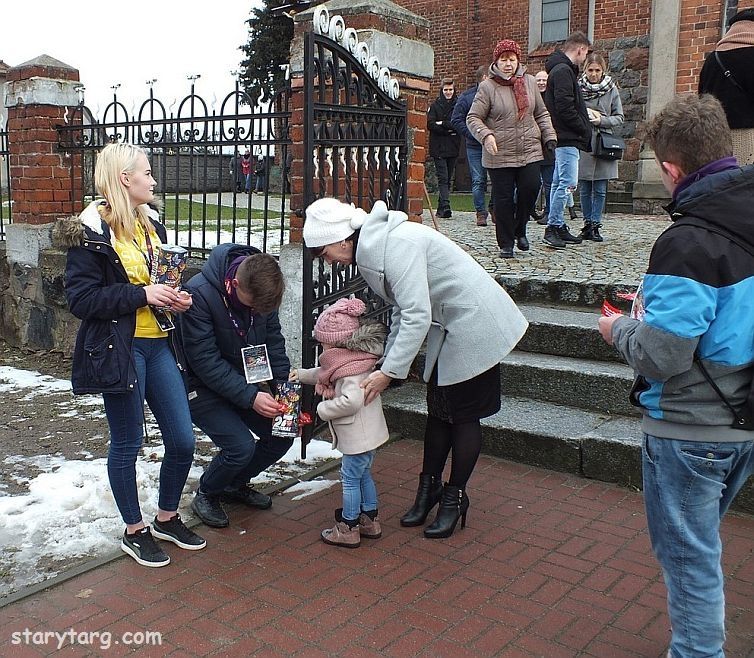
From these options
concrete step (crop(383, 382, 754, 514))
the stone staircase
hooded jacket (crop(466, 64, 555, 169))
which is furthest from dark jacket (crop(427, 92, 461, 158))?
concrete step (crop(383, 382, 754, 514))

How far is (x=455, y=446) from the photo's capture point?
372cm

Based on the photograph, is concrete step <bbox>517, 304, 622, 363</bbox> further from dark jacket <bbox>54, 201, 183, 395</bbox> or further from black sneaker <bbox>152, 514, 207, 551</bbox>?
dark jacket <bbox>54, 201, 183, 395</bbox>

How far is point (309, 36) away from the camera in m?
4.24

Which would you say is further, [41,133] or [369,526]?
[41,133]

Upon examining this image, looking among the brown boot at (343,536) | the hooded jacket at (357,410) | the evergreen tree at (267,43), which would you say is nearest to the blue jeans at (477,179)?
the hooded jacket at (357,410)

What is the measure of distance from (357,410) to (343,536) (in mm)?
594

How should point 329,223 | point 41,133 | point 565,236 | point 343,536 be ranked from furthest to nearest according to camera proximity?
point 565,236 < point 41,133 < point 343,536 < point 329,223

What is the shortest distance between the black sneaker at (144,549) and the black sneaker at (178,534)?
101 mm

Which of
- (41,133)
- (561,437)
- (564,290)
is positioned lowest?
(561,437)

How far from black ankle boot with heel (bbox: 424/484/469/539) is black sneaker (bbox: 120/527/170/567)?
119 centimetres

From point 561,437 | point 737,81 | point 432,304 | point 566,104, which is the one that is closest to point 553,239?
point 566,104

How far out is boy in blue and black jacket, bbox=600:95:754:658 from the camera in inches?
86.3

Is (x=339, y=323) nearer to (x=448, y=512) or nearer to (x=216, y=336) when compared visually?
(x=216, y=336)

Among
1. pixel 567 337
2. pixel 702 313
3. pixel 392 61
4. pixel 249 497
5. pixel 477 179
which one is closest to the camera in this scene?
pixel 702 313
